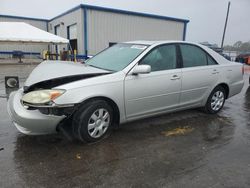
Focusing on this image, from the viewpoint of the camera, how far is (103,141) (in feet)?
10.6

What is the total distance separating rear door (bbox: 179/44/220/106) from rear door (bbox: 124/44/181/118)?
0.19 metres

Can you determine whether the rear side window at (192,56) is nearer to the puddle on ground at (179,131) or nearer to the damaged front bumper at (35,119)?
the puddle on ground at (179,131)

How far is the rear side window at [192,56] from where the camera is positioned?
158 inches

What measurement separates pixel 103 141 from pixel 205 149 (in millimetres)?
1575

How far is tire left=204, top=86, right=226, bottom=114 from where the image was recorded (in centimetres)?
447

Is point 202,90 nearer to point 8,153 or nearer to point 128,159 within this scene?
point 128,159

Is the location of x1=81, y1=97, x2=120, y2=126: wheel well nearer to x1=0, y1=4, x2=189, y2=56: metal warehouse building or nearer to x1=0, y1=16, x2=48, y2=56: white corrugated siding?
x1=0, y1=4, x2=189, y2=56: metal warehouse building

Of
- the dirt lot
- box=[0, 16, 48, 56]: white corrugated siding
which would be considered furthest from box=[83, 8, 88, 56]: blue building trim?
the dirt lot

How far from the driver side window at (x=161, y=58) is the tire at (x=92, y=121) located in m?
1.03

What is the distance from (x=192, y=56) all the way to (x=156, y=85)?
47.8 inches

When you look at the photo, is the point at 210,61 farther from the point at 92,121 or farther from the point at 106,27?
the point at 106,27

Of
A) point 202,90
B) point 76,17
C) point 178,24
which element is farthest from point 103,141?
point 178,24

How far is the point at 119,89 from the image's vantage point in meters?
3.14

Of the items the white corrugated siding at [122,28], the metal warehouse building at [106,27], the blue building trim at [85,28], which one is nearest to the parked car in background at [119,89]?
the blue building trim at [85,28]
